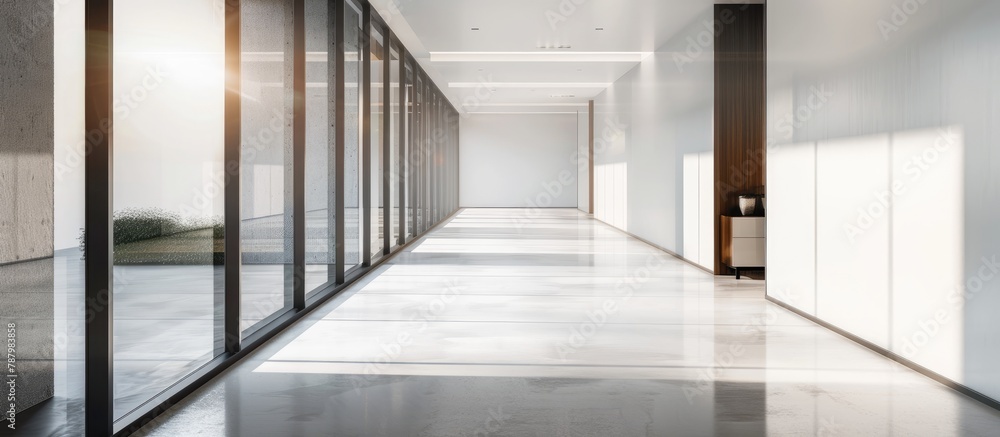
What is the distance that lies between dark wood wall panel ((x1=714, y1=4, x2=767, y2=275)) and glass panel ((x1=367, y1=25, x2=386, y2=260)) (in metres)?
Answer: 4.51

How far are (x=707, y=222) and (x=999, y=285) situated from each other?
6.15 meters

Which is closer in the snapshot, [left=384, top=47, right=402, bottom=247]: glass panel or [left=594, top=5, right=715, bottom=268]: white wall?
[left=594, top=5, right=715, bottom=268]: white wall

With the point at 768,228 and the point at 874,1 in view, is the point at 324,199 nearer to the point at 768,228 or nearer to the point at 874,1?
the point at 768,228

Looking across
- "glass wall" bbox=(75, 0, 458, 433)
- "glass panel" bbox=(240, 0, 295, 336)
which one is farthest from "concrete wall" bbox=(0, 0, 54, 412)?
"glass panel" bbox=(240, 0, 295, 336)

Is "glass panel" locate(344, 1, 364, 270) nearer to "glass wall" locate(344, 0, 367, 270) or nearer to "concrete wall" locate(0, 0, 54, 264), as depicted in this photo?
"glass wall" locate(344, 0, 367, 270)

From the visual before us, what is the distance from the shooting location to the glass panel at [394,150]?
1212 centimetres

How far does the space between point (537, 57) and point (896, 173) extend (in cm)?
995

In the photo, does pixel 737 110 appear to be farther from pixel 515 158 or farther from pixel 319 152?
pixel 515 158

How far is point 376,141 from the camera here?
1073cm

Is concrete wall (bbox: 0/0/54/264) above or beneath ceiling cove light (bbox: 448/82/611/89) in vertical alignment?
beneath

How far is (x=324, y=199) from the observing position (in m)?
7.74

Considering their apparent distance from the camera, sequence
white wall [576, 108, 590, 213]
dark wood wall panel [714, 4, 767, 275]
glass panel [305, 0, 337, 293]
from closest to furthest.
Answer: glass panel [305, 0, 337, 293]
dark wood wall panel [714, 4, 767, 275]
white wall [576, 108, 590, 213]

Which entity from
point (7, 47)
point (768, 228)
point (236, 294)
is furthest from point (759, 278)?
point (7, 47)

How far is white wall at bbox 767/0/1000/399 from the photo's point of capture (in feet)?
14.3
